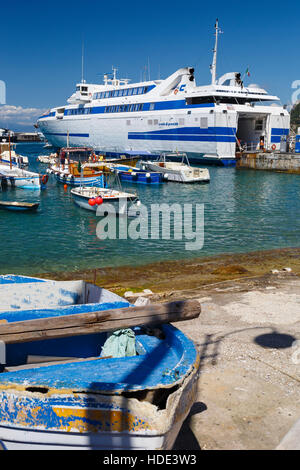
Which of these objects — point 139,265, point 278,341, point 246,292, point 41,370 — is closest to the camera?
point 41,370

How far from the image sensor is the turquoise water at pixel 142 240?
16913 millimetres

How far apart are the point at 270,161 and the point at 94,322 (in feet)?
158

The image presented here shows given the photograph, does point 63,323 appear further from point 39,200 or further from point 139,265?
point 39,200

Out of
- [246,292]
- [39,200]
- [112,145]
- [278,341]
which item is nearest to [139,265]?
[246,292]

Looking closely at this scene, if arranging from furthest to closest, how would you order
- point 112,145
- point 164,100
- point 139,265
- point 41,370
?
point 112,145 < point 164,100 < point 139,265 < point 41,370

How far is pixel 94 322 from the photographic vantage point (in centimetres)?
482

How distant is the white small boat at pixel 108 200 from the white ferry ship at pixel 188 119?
26.7 meters

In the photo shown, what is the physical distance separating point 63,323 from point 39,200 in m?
29.1

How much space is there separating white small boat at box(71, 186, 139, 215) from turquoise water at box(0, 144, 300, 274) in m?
0.77

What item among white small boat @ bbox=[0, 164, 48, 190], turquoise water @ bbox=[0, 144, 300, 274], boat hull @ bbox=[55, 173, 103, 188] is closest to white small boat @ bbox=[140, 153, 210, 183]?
turquoise water @ bbox=[0, 144, 300, 274]

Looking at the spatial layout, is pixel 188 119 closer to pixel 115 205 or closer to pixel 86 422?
pixel 115 205

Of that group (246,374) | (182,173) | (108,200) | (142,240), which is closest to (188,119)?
(182,173)

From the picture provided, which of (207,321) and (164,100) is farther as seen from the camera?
(164,100)

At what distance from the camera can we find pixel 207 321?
8.17m
